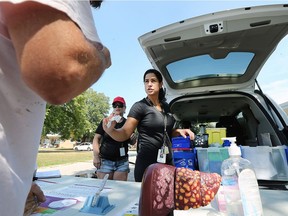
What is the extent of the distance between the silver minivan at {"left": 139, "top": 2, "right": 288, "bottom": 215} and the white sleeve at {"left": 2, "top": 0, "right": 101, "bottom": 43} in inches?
42.5

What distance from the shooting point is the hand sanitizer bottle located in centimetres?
89

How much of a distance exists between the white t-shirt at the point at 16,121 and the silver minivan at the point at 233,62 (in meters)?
1.04

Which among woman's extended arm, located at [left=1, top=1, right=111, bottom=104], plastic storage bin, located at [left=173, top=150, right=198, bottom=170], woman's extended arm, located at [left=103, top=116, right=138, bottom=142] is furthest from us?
plastic storage bin, located at [left=173, top=150, right=198, bottom=170]

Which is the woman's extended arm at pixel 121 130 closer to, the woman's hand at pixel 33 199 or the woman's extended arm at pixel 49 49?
the woman's hand at pixel 33 199

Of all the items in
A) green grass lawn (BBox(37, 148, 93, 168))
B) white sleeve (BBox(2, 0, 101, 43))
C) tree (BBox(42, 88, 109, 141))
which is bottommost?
white sleeve (BBox(2, 0, 101, 43))

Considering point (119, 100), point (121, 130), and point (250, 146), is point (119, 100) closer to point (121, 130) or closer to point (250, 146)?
point (121, 130)

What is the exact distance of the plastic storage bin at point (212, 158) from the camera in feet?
6.38

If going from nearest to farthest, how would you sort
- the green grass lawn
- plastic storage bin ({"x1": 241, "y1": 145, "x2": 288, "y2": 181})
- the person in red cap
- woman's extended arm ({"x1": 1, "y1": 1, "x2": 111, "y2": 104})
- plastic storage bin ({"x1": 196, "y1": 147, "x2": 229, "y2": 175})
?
woman's extended arm ({"x1": 1, "y1": 1, "x2": 111, "y2": 104}), plastic storage bin ({"x1": 241, "y1": 145, "x2": 288, "y2": 181}), plastic storage bin ({"x1": 196, "y1": 147, "x2": 229, "y2": 175}), the person in red cap, the green grass lawn

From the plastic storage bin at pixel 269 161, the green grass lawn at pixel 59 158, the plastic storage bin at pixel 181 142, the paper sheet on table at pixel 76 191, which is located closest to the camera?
the paper sheet on table at pixel 76 191

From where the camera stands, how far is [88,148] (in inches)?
1610

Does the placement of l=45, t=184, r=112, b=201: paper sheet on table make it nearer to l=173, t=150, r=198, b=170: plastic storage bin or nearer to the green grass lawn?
l=173, t=150, r=198, b=170: plastic storage bin

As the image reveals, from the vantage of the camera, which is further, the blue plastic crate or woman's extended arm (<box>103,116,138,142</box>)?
A: the blue plastic crate

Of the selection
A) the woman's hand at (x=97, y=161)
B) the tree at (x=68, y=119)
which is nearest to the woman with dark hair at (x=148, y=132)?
the woman's hand at (x=97, y=161)

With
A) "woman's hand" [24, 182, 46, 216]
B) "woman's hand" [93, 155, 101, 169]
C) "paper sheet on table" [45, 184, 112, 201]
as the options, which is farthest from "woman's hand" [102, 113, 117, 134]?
"woman's hand" [93, 155, 101, 169]
